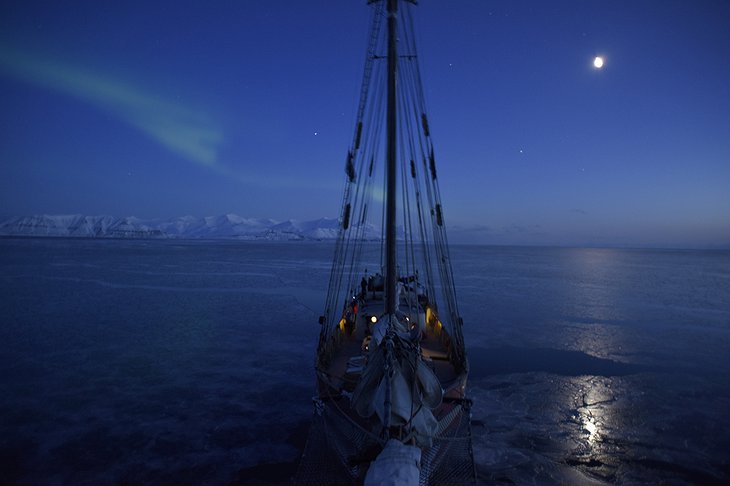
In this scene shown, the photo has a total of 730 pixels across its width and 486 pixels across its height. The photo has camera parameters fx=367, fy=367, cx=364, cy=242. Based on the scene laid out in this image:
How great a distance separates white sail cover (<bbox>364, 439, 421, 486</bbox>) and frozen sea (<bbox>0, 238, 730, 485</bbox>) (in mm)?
4540

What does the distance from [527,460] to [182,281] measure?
44.9 m

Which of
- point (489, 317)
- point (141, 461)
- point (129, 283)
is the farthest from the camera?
point (129, 283)

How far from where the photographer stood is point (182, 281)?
4575 centimetres

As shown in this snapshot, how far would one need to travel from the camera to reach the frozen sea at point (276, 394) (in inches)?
390

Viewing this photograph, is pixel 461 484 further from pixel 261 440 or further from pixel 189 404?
pixel 189 404

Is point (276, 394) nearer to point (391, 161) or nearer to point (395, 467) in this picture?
point (395, 467)

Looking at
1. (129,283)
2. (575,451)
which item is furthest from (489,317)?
(129,283)

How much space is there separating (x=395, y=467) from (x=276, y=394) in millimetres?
9372

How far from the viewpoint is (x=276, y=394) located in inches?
558


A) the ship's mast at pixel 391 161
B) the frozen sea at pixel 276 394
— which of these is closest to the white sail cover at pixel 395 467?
the frozen sea at pixel 276 394

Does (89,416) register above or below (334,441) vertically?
below

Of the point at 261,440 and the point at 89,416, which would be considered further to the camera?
the point at 89,416

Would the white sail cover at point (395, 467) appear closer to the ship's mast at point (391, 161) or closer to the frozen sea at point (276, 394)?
the frozen sea at point (276, 394)

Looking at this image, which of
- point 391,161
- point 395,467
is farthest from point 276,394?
point 391,161
